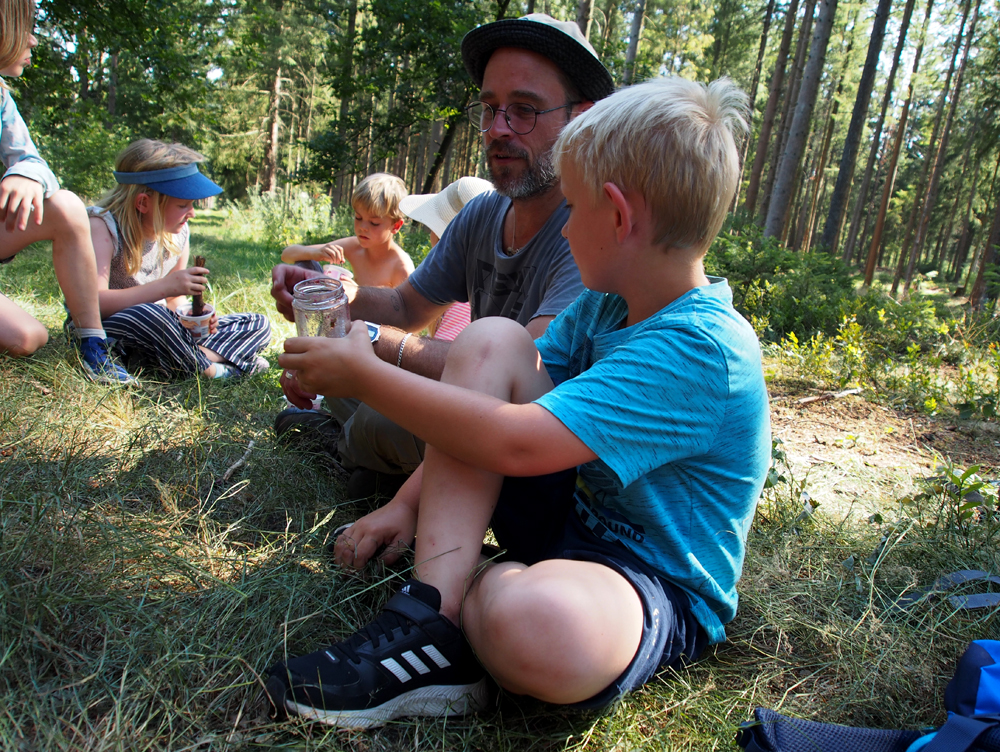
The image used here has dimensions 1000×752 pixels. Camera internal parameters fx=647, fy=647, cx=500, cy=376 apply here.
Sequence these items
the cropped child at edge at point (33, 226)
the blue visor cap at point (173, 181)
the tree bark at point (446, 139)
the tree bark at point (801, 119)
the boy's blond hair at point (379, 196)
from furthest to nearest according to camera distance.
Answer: the tree bark at point (446, 139) → the tree bark at point (801, 119) → the boy's blond hair at point (379, 196) → the blue visor cap at point (173, 181) → the cropped child at edge at point (33, 226)

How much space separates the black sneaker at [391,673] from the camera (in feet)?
4.00

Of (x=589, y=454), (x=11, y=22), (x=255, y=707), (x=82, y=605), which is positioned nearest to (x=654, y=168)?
(x=589, y=454)

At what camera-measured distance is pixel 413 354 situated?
1.99m

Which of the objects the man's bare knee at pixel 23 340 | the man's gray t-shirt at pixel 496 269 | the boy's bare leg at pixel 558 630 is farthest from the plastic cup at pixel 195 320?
the boy's bare leg at pixel 558 630

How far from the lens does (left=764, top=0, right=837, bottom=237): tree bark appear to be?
31.1 ft

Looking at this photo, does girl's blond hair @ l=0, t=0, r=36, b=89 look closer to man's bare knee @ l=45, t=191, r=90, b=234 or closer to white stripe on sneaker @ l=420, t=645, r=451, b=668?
man's bare knee @ l=45, t=191, r=90, b=234

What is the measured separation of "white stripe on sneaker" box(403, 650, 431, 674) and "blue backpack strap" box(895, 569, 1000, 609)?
128 centimetres

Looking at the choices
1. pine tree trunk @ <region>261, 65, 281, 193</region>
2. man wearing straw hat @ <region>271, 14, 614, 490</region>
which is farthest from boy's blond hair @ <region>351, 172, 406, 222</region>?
pine tree trunk @ <region>261, 65, 281, 193</region>

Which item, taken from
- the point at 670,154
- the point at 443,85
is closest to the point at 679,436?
the point at 670,154

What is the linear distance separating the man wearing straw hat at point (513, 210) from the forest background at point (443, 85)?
6037 millimetres

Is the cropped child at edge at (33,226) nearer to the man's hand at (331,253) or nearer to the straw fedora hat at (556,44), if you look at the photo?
the man's hand at (331,253)

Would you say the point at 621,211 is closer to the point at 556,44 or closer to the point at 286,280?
the point at 556,44

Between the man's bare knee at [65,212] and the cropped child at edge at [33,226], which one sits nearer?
the cropped child at edge at [33,226]

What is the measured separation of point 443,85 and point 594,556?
11.6 m
